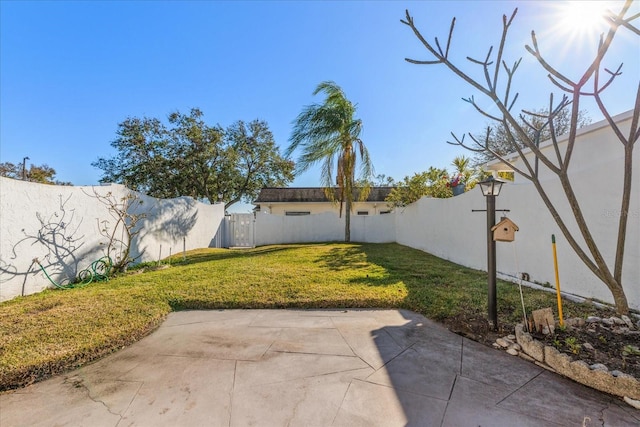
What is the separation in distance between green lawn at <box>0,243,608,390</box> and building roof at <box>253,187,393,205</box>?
13272 millimetres

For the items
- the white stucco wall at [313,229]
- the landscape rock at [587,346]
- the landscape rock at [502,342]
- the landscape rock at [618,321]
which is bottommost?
the landscape rock at [502,342]

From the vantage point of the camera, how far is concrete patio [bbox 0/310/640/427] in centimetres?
199

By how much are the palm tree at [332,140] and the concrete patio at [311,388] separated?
10.7m

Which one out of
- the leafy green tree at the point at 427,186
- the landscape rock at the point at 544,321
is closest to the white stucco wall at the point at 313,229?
the leafy green tree at the point at 427,186

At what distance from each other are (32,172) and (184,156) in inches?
581

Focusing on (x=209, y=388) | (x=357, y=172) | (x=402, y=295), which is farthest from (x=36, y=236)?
(x=357, y=172)

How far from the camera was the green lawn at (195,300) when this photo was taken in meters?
3.08

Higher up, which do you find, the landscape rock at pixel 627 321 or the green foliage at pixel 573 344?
the landscape rock at pixel 627 321

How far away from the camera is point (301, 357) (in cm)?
287

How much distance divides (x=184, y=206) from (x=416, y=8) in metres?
10.3

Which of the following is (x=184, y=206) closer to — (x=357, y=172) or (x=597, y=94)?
(x=357, y=172)

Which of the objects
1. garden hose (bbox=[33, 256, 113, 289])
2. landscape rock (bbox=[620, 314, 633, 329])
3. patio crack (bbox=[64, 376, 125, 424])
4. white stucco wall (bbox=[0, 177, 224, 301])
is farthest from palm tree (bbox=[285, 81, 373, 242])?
patio crack (bbox=[64, 376, 125, 424])

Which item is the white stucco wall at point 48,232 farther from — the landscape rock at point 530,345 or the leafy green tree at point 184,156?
the leafy green tree at point 184,156

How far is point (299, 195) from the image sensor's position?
21188mm
